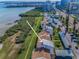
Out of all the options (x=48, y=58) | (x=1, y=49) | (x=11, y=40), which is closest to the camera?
(x=48, y=58)

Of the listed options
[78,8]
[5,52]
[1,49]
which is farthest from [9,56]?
[78,8]

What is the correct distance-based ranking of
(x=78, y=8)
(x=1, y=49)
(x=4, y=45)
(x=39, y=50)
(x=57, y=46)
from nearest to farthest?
(x=39, y=50), (x=57, y=46), (x=1, y=49), (x=4, y=45), (x=78, y=8)

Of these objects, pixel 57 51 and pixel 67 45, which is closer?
pixel 57 51

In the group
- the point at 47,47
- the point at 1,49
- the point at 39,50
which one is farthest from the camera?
the point at 1,49

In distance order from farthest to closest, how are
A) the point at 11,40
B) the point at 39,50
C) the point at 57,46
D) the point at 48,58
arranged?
the point at 11,40 → the point at 57,46 → the point at 39,50 → the point at 48,58

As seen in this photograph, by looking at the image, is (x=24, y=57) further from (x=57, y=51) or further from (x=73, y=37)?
(x=73, y=37)

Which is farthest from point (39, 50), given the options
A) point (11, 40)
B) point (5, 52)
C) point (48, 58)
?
point (11, 40)

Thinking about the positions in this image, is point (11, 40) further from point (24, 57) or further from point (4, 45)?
point (24, 57)

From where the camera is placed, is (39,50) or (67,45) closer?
(39,50)

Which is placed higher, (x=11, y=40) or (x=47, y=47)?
(x=47, y=47)

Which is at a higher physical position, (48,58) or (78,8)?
(48,58)
